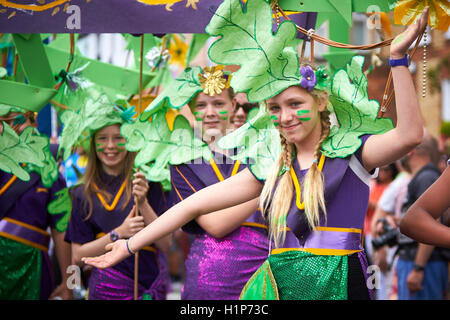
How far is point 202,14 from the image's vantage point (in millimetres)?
3094

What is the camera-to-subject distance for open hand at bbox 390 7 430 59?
217 centimetres

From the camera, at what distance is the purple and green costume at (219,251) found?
3420 millimetres

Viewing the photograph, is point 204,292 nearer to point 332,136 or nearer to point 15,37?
point 332,136

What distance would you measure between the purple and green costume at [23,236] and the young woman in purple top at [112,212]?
273 millimetres

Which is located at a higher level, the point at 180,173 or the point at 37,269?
the point at 180,173

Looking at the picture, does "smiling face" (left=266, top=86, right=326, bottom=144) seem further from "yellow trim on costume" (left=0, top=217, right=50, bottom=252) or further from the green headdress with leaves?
"yellow trim on costume" (left=0, top=217, right=50, bottom=252)

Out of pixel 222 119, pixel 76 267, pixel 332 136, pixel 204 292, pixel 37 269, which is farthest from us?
pixel 37 269

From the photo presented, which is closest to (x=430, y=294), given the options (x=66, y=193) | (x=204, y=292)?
(x=204, y=292)

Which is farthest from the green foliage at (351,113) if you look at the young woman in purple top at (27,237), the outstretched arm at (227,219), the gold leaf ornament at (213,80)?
the young woman in purple top at (27,237)

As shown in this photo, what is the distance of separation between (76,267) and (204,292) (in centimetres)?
106

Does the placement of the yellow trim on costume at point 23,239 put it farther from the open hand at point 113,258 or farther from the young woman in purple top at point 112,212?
the open hand at point 113,258

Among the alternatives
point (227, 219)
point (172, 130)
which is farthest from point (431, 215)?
point (172, 130)

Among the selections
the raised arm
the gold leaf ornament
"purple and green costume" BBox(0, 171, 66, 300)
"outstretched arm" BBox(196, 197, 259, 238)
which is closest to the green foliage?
the raised arm

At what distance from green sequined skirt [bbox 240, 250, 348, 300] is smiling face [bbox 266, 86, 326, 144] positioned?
0.47 m
